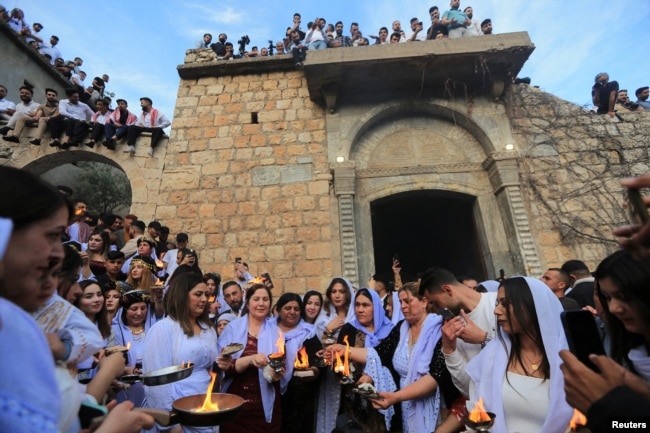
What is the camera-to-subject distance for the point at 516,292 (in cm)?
192

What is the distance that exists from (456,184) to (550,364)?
19.6ft

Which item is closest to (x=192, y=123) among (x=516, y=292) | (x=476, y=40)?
(x=476, y=40)

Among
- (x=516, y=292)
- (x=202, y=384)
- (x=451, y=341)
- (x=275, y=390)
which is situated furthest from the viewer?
(x=275, y=390)

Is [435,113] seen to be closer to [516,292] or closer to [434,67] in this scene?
[434,67]

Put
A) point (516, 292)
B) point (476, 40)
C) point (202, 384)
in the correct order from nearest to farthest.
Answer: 1. point (516, 292)
2. point (202, 384)
3. point (476, 40)

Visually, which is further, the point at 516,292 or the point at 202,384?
the point at 202,384

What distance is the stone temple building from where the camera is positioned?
6688 mm

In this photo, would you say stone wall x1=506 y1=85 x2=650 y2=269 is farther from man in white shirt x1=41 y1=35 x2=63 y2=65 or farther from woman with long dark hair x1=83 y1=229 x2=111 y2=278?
man in white shirt x1=41 y1=35 x2=63 y2=65

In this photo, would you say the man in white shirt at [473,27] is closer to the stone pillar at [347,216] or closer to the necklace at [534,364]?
the stone pillar at [347,216]

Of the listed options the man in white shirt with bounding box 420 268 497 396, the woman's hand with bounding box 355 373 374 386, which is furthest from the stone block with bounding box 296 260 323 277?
the woman's hand with bounding box 355 373 374 386

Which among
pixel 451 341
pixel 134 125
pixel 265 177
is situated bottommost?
pixel 451 341

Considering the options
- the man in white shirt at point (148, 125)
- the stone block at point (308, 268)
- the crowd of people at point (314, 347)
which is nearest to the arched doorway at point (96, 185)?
the man in white shirt at point (148, 125)

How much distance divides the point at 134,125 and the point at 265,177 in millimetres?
3477

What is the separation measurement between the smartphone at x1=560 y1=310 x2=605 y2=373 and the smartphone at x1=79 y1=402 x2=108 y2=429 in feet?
5.91
